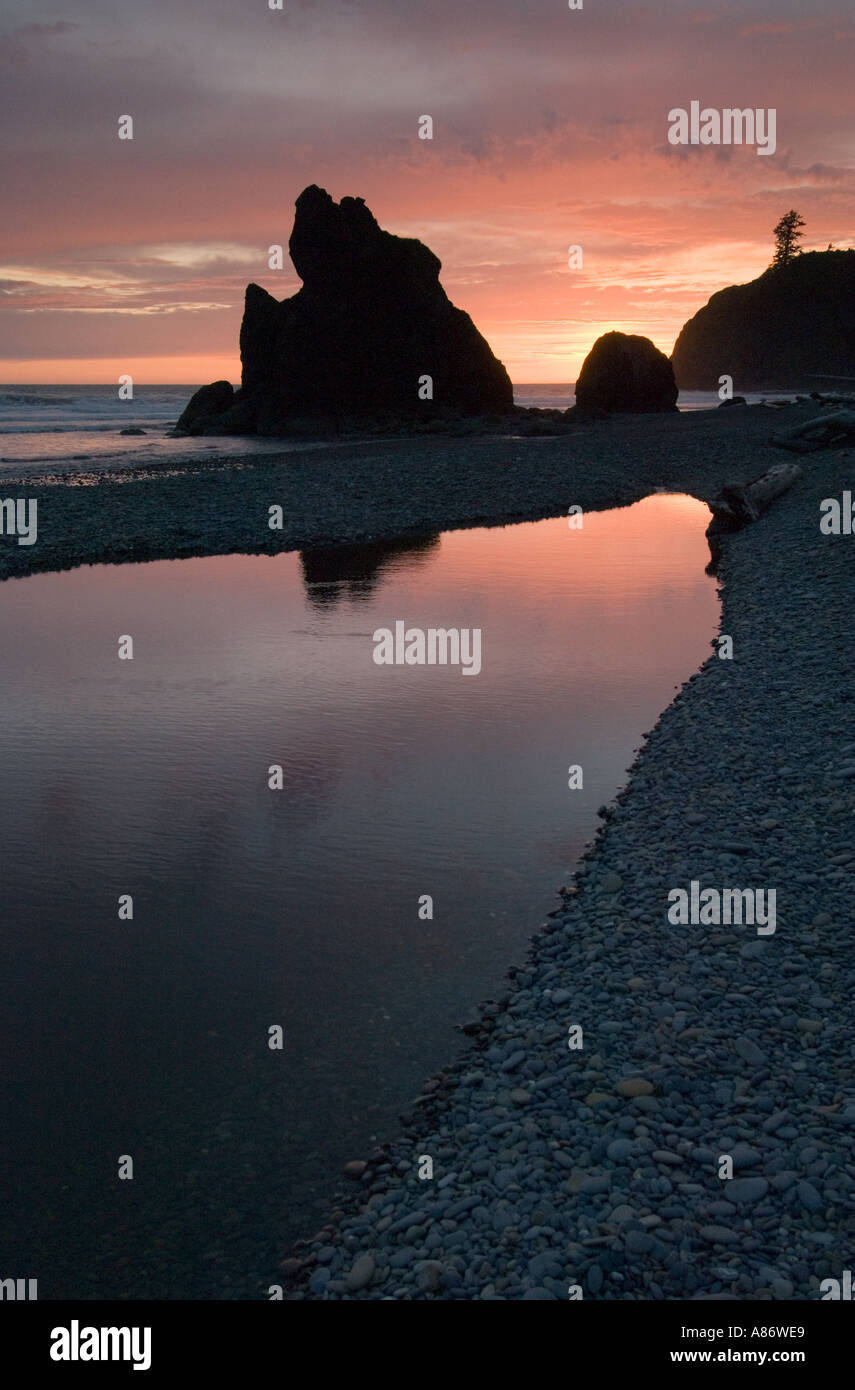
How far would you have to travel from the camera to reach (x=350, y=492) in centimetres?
3400

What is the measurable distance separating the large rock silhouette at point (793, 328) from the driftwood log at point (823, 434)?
298 feet

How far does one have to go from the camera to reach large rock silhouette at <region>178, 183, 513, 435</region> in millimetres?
85750

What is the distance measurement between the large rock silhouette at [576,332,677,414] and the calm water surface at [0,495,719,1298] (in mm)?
70950

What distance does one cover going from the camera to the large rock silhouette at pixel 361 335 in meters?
85.8

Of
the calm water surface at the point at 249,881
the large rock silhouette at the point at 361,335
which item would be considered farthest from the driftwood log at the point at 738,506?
the large rock silhouette at the point at 361,335

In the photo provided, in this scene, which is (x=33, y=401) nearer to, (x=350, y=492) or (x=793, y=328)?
(x=350, y=492)

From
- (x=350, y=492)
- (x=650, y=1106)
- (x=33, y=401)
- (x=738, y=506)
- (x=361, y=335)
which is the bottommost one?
(x=650, y=1106)

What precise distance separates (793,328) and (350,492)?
13182 cm

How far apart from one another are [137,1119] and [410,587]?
16.4 meters

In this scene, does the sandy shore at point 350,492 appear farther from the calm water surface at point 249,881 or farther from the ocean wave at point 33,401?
the ocean wave at point 33,401

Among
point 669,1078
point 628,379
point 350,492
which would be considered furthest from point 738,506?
point 628,379

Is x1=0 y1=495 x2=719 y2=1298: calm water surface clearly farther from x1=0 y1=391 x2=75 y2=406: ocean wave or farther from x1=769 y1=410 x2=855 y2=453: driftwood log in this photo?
x1=0 y1=391 x2=75 y2=406: ocean wave

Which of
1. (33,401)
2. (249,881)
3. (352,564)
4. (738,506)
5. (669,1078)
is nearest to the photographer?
(669,1078)

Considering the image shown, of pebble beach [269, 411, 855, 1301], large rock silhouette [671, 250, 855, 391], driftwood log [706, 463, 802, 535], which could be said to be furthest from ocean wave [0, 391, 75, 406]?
pebble beach [269, 411, 855, 1301]
